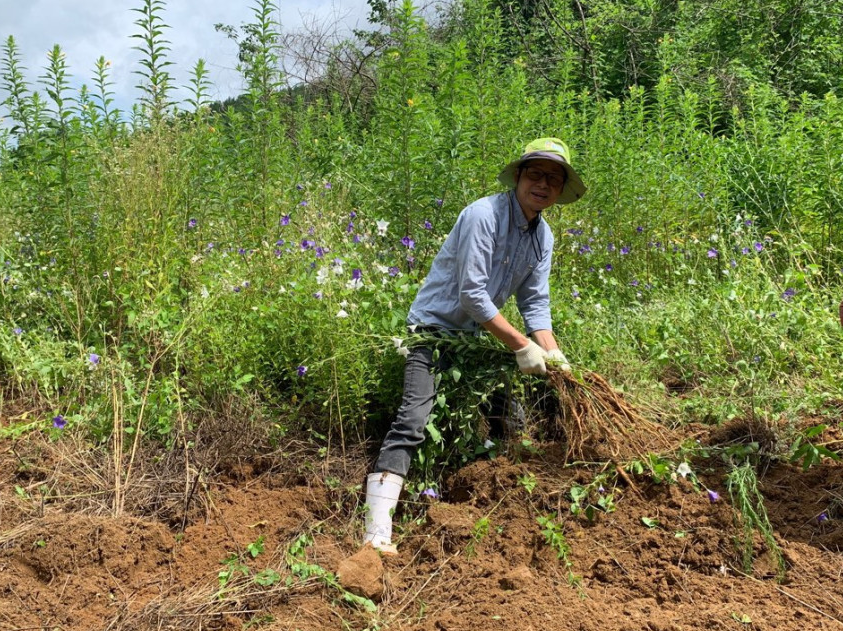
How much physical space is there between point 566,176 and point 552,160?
0.58ft

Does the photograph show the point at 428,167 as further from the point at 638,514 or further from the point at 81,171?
the point at 638,514

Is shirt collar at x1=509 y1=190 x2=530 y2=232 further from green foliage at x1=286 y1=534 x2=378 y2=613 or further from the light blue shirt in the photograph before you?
green foliage at x1=286 y1=534 x2=378 y2=613

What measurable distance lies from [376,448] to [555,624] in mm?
1393

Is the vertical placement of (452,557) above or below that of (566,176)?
below

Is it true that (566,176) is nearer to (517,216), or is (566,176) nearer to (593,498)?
(517,216)

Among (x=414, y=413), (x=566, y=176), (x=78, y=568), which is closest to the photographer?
(x=78, y=568)

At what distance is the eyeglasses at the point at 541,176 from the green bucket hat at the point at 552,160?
44mm

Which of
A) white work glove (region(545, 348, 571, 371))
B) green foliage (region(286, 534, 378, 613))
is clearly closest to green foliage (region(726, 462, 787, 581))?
white work glove (region(545, 348, 571, 371))

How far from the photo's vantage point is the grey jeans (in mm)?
3070

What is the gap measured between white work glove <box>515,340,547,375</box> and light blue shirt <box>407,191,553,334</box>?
8.2 inches

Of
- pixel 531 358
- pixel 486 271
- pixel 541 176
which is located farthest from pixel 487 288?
pixel 541 176

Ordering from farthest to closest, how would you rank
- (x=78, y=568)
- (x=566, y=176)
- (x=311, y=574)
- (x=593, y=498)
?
(x=566, y=176) → (x=593, y=498) → (x=78, y=568) → (x=311, y=574)

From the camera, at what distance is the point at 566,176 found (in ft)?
10.6

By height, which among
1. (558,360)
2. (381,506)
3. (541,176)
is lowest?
(381,506)
